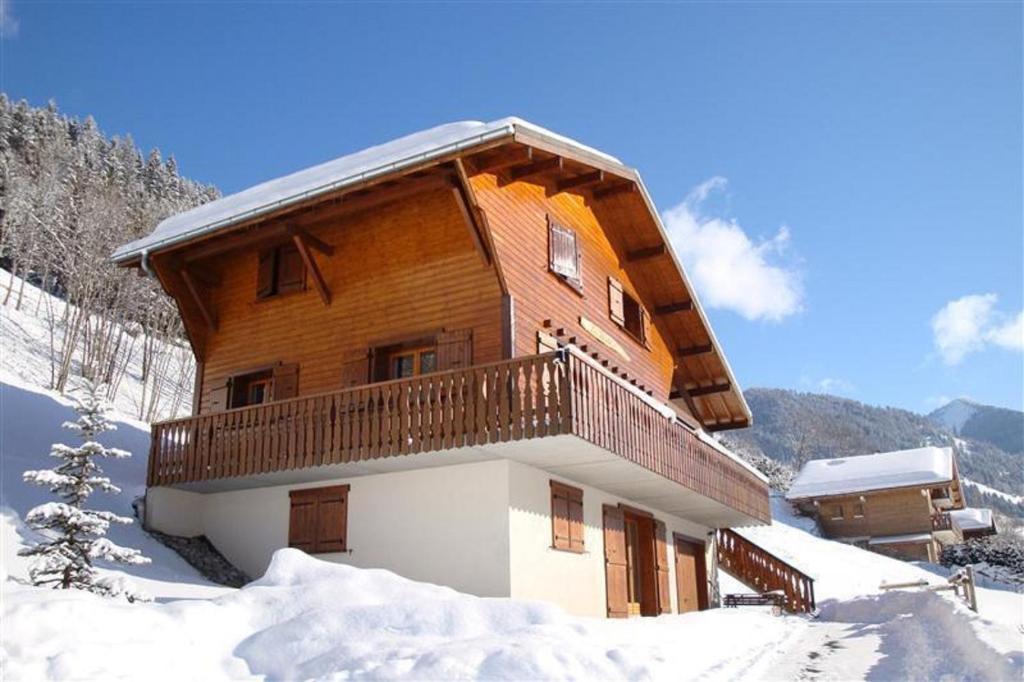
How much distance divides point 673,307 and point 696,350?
6.37ft

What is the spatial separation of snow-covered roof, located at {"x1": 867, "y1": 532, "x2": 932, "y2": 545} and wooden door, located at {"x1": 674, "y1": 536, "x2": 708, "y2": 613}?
26.1 metres

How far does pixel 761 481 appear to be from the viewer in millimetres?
22547

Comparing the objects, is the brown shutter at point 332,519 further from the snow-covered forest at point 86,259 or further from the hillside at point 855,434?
the hillside at point 855,434

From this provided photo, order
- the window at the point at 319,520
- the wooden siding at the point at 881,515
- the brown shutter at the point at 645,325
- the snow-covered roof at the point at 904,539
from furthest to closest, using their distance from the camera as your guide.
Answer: the wooden siding at the point at 881,515, the snow-covered roof at the point at 904,539, the brown shutter at the point at 645,325, the window at the point at 319,520

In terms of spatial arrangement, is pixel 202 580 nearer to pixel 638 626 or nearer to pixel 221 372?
pixel 221 372

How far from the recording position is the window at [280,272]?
16.1 m

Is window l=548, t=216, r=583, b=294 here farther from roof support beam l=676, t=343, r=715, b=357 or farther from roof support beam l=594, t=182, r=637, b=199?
roof support beam l=676, t=343, r=715, b=357

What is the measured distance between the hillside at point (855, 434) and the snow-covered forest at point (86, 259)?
81327mm

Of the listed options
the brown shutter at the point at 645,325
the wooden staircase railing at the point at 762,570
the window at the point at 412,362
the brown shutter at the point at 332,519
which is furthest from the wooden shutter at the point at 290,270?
the wooden staircase railing at the point at 762,570

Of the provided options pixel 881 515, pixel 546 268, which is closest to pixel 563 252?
pixel 546 268

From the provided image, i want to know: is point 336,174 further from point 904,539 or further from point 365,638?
point 904,539

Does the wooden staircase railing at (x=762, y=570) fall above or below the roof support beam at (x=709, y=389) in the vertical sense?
below

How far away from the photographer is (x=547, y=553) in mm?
13414

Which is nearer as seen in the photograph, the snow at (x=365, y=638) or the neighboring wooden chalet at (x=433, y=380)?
the snow at (x=365, y=638)
